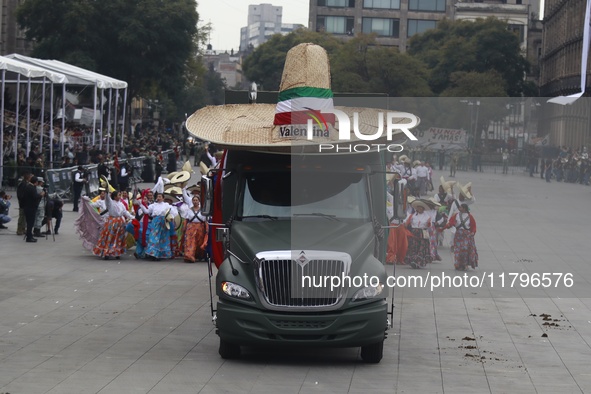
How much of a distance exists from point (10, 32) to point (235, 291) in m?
66.5

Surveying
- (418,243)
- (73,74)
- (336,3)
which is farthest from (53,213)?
(336,3)

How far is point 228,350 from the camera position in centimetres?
1328

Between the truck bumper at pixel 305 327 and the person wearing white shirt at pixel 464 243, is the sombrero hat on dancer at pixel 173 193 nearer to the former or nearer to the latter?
the person wearing white shirt at pixel 464 243

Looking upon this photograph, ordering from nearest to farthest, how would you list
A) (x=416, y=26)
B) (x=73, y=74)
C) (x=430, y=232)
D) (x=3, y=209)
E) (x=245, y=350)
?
(x=245, y=350) < (x=430, y=232) < (x=3, y=209) < (x=73, y=74) < (x=416, y=26)

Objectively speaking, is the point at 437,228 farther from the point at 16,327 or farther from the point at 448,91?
the point at 448,91

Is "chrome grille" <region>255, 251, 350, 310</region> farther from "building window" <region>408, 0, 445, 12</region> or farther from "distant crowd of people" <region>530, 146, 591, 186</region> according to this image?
"building window" <region>408, 0, 445, 12</region>

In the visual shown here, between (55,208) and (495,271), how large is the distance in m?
10.8

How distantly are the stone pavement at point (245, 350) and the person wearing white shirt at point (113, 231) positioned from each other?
15.3 inches

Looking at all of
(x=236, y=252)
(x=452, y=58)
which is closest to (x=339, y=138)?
(x=236, y=252)

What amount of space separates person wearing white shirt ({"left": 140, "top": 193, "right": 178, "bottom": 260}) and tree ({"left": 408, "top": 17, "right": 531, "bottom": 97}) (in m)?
54.8

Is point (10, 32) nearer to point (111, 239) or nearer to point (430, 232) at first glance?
point (111, 239)

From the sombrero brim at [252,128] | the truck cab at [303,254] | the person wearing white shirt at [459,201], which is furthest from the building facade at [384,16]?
the truck cab at [303,254]

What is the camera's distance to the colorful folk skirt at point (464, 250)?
74.3ft

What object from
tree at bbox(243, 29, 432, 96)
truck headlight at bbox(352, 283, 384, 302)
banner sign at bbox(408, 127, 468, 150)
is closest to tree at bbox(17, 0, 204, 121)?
tree at bbox(243, 29, 432, 96)
